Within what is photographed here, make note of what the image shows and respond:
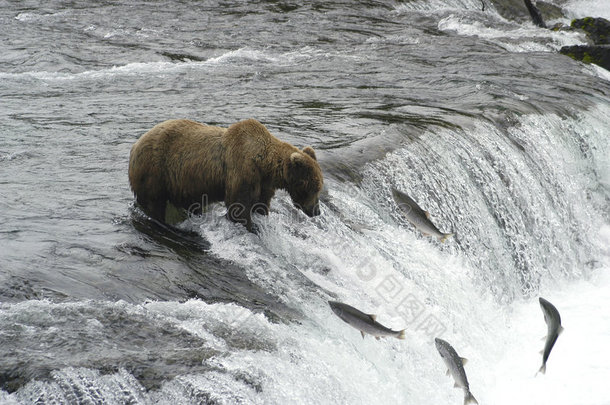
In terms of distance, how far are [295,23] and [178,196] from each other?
35.1 feet

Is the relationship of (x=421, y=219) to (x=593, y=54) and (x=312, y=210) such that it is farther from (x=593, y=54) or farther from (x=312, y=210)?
(x=593, y=54)

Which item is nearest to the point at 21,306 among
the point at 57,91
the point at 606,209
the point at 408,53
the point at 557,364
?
the point at 557,364

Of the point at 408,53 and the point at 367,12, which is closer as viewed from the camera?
the point at 408,53

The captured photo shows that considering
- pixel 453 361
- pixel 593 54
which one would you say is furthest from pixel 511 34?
pixel 453 361

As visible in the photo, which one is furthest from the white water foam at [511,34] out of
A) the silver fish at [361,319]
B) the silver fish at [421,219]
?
the silver fish at [361,319]

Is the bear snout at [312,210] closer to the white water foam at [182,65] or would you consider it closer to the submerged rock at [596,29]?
the white water foam at [182,65]

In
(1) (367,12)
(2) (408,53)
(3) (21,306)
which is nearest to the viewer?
(3) (21,306)

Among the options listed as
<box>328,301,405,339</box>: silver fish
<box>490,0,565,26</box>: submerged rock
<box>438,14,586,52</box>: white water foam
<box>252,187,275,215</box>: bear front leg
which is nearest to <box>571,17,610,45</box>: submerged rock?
<box>438,14,586,52</box>: white water foam

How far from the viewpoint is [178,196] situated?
19.9ft

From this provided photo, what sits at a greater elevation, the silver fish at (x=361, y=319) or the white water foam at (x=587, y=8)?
the white water foam at (x=587, y=8)

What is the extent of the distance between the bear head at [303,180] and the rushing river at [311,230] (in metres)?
0.40

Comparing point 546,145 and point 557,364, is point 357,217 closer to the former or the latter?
point 557,364

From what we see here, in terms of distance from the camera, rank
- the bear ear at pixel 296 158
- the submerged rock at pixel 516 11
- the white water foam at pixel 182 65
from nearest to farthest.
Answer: the bear ear at pixel 296 158
the white water foam at pixel 182 65
the submerged rock at pixel 516 11

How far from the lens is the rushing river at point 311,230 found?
453 cm
